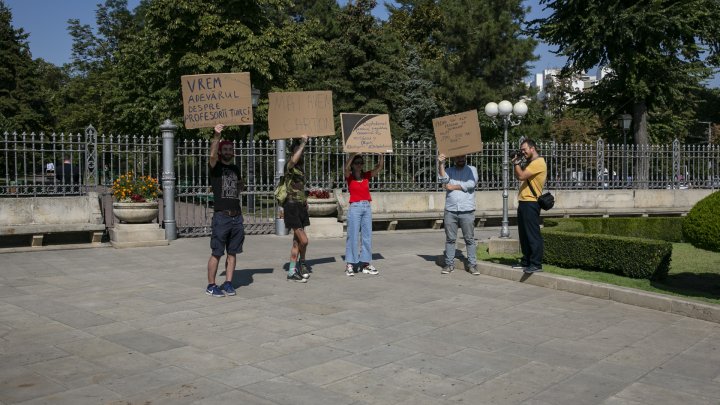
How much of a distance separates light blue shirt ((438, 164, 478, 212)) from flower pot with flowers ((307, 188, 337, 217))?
5.67 m

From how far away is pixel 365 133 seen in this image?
10.8 m

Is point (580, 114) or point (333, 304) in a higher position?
point (580, 114)

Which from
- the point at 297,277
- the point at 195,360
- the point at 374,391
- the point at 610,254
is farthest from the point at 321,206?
the point at 374,391

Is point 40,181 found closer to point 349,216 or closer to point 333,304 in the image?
point 349,216

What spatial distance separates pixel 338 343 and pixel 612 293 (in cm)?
411

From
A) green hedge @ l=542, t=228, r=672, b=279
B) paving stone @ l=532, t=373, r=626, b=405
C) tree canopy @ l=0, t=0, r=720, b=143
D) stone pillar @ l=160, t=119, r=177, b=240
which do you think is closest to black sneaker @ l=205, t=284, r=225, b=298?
paving stone @ l=532, t=373, r=626, b=405

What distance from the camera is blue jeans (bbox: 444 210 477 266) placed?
9969 millimetres

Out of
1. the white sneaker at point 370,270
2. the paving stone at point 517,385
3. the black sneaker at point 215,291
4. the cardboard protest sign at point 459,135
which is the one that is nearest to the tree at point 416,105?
the cardboard protest sign at point 459,135

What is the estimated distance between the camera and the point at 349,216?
9852 mm

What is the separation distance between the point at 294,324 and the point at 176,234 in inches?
329

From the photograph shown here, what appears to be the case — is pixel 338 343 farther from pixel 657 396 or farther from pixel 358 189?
pixel 358 189

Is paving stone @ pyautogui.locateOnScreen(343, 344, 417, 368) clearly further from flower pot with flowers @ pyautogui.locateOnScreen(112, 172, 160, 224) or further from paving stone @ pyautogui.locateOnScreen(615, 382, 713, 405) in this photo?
flower pot with flowers @ pyautogui.locateOnScreen(112, 172, 160, 224)

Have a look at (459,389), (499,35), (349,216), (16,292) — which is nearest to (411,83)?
(499,35)

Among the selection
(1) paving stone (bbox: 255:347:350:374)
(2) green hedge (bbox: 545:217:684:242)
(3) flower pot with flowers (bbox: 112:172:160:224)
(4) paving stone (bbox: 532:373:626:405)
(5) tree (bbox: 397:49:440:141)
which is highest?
(5) tree (bbox: 397:49:440:141)
